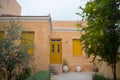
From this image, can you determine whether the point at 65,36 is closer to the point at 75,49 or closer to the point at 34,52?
the point at 75,49

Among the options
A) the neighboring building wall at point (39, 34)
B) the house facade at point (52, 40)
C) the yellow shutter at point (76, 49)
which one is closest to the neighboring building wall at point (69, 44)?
the house facade at point (52, 40)

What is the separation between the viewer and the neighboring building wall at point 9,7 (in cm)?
2466

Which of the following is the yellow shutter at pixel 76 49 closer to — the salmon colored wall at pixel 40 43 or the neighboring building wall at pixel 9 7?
the salmon colored wall at pixel 40 43

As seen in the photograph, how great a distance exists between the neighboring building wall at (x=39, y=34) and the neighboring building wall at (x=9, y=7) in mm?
4763

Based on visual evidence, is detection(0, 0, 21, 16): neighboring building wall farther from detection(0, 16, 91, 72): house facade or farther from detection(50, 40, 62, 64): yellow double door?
detection(50, 40, 62, 64): yellow double door

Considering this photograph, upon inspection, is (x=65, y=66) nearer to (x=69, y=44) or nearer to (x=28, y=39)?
(x=69, y=44)

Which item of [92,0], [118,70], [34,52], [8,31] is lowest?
[118,70]

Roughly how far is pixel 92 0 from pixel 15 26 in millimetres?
6842

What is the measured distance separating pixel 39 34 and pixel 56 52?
657cm

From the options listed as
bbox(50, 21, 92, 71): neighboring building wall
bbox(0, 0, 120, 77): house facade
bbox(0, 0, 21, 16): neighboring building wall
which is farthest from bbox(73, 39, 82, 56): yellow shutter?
bbox(0, 0, 21, 16): neighboring building wall

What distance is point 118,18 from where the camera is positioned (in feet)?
39.4

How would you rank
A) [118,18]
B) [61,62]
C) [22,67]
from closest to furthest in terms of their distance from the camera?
[118,18], [22,67], [61,62]

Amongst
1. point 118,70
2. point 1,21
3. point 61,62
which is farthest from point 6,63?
point 61,62

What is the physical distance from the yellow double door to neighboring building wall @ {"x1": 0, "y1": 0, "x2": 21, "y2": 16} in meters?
6.19
